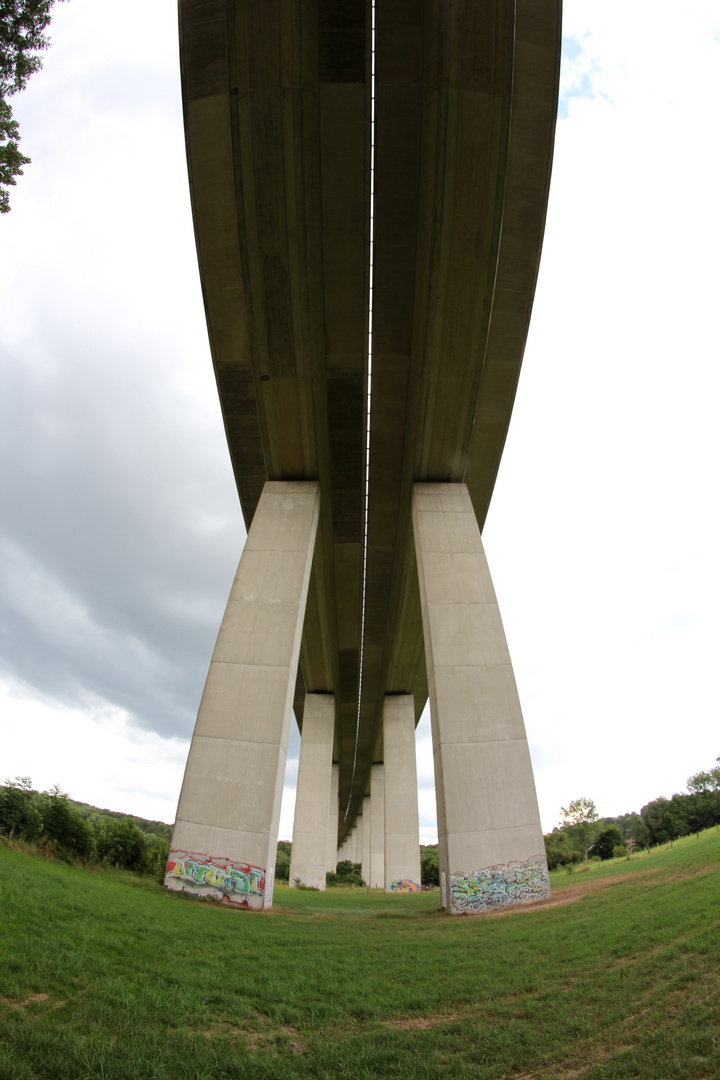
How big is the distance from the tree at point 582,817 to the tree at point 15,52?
65.4 meters

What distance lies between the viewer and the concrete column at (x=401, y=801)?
30.2 metres

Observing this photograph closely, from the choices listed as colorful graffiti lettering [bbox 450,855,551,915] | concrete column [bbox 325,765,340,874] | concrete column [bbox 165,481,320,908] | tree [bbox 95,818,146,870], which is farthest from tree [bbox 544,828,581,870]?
tree [bbox 95,818,146,870]

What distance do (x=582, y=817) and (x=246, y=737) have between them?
53.8 m

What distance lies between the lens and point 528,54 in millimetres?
14172

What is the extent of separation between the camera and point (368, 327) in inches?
727

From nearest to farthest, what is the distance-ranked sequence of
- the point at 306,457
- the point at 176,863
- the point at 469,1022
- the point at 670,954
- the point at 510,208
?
the point at 469,1022, the point at 670,954, the point at 176,863, the point at 510,208, the point at 306,457

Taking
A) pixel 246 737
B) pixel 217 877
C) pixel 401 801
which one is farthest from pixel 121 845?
pixel 401 801

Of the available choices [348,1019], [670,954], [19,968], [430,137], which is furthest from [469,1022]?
[430,137]

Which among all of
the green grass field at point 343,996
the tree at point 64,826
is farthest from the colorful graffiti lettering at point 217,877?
the green grass field at point 343,996

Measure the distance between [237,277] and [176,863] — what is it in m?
17.2

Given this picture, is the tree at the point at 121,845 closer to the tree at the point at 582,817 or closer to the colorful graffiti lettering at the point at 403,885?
the colorful graffiti lettering at the point at 403,885

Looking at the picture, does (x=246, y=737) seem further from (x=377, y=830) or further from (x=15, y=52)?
(x=377, y=830)

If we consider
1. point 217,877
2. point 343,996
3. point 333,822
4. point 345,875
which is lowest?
point 343,996

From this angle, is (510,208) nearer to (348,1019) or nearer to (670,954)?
(670,954)
